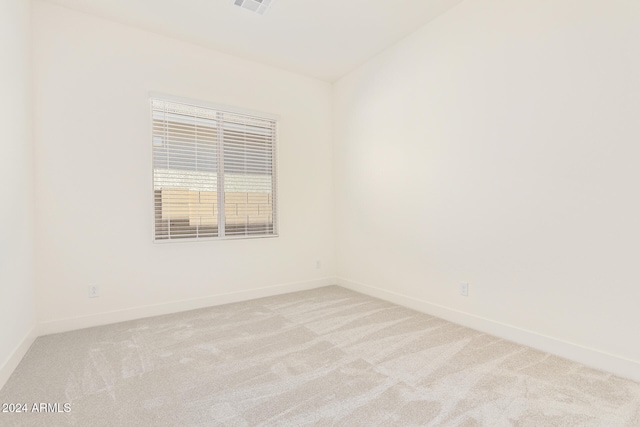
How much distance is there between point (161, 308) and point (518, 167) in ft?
11.9

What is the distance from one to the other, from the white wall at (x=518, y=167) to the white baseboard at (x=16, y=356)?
3.30 m

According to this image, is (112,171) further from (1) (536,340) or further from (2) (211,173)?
(1) (536,340)

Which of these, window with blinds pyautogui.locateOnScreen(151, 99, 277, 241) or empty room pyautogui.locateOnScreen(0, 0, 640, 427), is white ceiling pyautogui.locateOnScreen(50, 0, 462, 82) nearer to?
empty room pyautogui.locateOnScreen(0, 0, 640, 427)

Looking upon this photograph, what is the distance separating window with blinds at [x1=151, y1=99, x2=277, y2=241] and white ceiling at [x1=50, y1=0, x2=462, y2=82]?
0.76 m

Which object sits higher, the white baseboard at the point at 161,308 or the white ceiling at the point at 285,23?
the white ceiling at the point at 285,23

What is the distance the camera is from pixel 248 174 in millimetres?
3850

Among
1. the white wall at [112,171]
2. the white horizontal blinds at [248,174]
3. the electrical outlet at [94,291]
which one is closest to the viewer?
the white wall at [112,171]

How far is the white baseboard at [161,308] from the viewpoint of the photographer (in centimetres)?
278

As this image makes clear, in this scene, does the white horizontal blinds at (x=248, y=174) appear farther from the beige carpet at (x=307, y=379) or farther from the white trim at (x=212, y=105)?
the beige carpet at (x=307, y=379)

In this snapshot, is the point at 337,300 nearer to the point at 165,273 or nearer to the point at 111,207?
the point at 165,273

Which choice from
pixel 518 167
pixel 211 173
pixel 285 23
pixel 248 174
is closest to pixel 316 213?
pixel 248 174

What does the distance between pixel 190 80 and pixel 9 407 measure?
10.2 feet

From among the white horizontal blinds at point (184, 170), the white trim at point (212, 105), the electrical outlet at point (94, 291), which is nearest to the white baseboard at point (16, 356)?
the electrical outlet at point (94, 291)

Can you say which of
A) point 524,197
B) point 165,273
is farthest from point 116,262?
point 524,197
